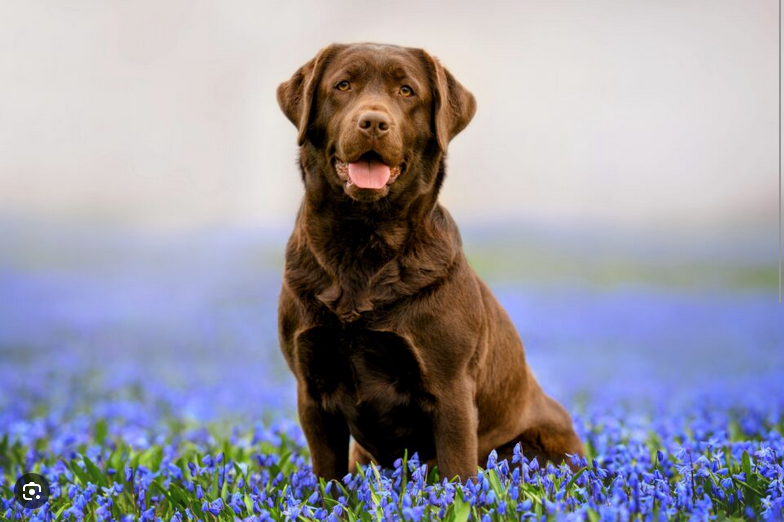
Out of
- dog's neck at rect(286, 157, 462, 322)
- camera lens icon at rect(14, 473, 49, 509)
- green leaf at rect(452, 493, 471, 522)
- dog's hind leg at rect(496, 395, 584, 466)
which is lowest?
camera lens icon at rect(14, 473, 49, 509)

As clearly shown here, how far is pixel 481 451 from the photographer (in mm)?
4199

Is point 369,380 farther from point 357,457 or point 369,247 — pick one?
point 357,457

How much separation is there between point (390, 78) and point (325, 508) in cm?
181

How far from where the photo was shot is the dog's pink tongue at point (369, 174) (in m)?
3.62

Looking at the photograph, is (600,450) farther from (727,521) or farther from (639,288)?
(639,288)

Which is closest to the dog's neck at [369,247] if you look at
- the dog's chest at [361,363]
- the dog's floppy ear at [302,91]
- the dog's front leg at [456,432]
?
the dog's chest at [361,363]

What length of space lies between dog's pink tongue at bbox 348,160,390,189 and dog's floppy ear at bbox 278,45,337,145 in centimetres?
29

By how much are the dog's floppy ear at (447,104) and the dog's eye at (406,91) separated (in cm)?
14

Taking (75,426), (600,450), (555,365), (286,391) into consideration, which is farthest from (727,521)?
(555,365)

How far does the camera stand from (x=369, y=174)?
3.63 metres

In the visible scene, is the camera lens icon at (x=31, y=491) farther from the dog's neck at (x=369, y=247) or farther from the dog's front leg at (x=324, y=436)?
the dog's neck at (x=369, y=247)

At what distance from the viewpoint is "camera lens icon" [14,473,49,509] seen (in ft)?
14.2

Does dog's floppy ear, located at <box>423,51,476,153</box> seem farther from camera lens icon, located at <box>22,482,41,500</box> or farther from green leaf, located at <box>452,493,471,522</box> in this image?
camera lens icon, located at <box>22,482,41,500</box>

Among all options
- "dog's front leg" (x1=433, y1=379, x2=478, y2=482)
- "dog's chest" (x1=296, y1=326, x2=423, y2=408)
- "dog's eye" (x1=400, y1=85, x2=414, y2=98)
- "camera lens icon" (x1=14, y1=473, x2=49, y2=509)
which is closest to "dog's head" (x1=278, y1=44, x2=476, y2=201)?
"dog's eye" (x1=400, y1=85, x2=414, y2=98)
